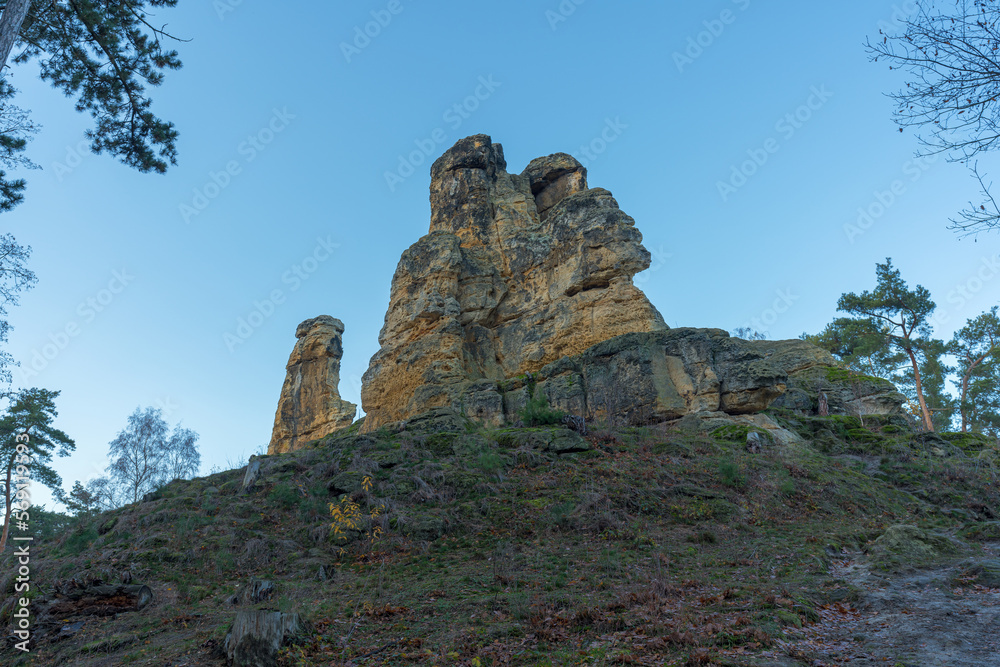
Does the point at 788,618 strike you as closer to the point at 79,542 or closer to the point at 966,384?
the point at 79,542

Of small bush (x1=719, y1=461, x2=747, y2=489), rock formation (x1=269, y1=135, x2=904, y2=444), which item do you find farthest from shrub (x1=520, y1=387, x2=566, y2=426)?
small bush (x1=719, y1=461, x2=747, y2=489)

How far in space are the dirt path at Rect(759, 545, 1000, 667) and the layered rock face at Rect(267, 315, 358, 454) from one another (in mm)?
31010

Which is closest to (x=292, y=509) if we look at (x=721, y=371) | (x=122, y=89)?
(x=122, y=89)

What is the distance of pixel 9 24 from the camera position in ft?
25.8

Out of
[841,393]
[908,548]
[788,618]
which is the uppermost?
[841,393]

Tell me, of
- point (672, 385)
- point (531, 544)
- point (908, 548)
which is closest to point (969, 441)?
point (672, 385)

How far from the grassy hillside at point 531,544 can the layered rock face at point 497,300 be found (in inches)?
352

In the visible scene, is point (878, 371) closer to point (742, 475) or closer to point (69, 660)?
point (742, 475)

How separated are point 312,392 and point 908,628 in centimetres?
3375

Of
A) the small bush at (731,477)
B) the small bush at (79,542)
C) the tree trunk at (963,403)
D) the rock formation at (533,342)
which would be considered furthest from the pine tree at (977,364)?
the small bush at (79,542)

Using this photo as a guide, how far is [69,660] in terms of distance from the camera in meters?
6.17

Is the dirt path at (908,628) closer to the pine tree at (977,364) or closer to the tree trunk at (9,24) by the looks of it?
the tree trunk at (9,24)

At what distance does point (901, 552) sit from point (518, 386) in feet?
53.3

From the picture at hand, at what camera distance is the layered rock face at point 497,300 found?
984 inches
